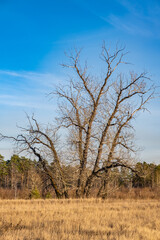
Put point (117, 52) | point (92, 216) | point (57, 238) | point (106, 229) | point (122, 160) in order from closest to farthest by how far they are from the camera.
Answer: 1. point (57, 238)
2. point (106, 229)
3. point (92, 216)
4. point (122, 160)
5. point (117, 52)

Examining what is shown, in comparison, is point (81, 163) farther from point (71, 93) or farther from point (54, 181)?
point (71, 93)

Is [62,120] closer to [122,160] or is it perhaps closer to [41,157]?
[41,157]

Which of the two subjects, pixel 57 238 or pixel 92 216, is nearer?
pixel 57 238

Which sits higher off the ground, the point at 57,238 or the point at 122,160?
the point at 122,160

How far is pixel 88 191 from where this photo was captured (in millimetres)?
20688

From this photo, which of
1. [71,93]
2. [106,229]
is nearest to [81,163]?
[71,93]

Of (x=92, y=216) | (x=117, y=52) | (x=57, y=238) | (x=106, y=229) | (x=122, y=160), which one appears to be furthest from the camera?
(x=117, y=52)

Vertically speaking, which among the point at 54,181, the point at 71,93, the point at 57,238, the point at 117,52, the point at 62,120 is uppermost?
the point at 117,52

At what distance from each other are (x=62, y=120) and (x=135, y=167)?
5.83 metres

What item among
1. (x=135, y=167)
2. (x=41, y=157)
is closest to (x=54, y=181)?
(x=41, y=157)

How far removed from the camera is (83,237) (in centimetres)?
670

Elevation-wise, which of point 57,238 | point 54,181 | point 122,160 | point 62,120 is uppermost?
point 62,120

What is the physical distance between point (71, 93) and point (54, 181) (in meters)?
6.22

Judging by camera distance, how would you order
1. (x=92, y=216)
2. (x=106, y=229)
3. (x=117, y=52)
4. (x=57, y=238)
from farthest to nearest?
(x=117, y=52), (x=92, y=216), (x=106, y=229), (x=57, y=238)
